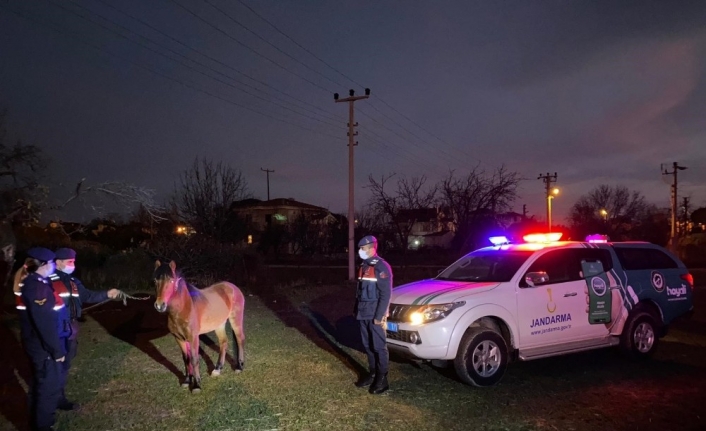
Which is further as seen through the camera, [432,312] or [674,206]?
[674,206]

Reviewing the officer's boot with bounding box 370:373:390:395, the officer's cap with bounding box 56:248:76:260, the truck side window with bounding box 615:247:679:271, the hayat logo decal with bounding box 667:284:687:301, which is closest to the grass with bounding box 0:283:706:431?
the officer's boot with bounding box 370:373:390:395

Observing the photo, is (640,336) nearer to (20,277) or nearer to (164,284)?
(164,284)

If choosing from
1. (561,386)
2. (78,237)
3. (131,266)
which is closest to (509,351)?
(561,386)

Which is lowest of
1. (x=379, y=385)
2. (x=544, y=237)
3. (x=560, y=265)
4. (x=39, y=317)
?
(x=379, y=385)

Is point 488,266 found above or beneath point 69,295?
above

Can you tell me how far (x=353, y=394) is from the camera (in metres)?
6.21

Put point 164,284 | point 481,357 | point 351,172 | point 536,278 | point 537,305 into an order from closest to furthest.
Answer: point 164,284
point 481,357
point 536,278
point 537,305
point 351,172

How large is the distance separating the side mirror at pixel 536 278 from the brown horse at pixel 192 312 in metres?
4.12

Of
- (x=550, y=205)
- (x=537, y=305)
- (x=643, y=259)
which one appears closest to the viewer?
(x=537, y=305)

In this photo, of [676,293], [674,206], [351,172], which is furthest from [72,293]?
[674,206]

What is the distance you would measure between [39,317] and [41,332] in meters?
0.14

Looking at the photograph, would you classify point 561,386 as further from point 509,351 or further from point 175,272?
point 175,272

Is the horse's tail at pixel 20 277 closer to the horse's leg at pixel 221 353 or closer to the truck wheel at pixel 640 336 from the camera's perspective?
the horse's leg at pixel 221 353

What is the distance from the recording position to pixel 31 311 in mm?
4652
